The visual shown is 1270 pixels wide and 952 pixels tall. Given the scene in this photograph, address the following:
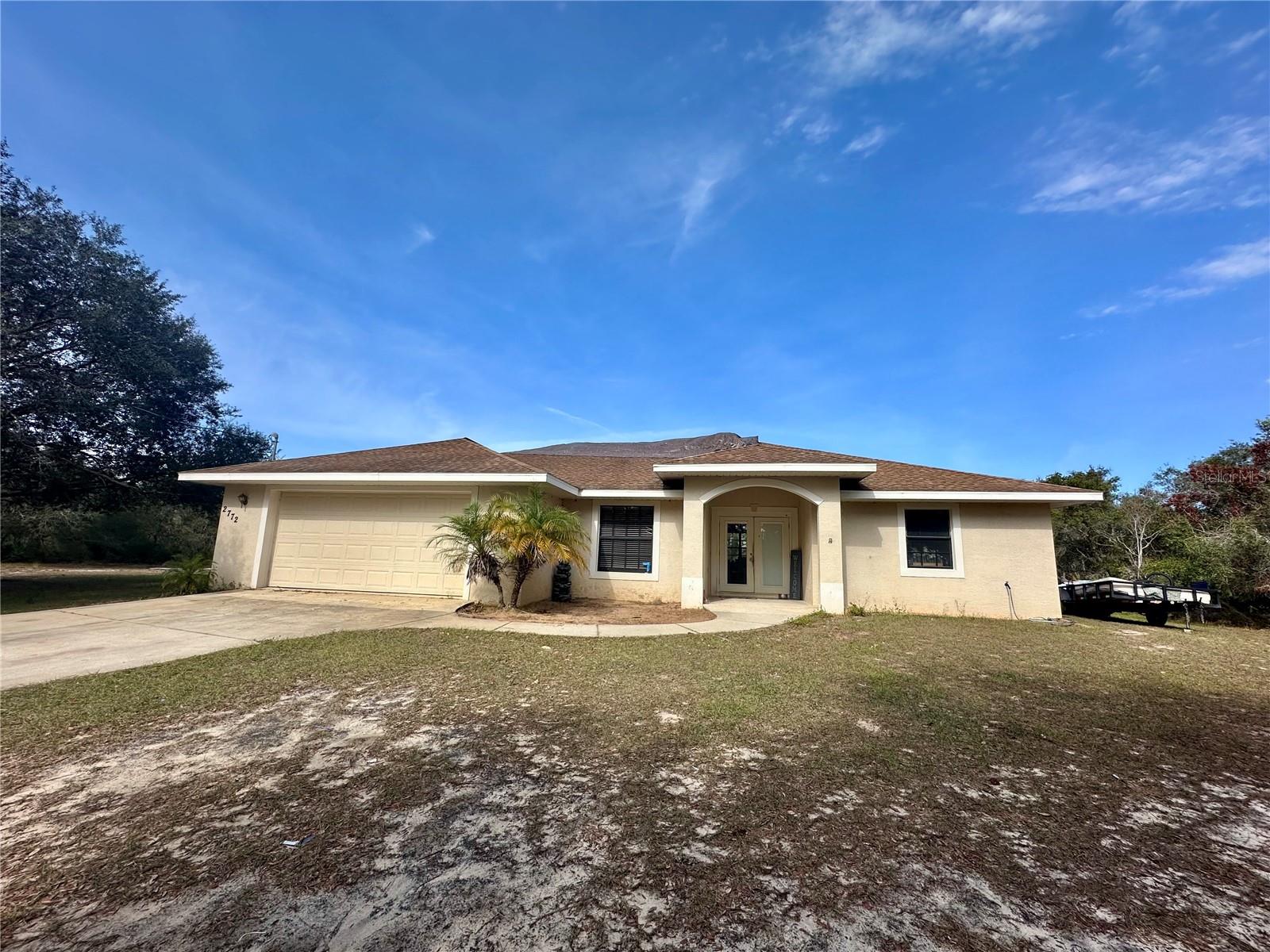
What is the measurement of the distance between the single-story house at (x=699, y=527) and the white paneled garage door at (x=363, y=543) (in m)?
0.03

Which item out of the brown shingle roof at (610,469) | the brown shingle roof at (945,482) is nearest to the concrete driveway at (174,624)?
the brown shingle roof at (610,469)

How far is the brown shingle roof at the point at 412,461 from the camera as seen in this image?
10.3m

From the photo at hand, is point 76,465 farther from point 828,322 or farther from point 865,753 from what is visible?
point 828,322

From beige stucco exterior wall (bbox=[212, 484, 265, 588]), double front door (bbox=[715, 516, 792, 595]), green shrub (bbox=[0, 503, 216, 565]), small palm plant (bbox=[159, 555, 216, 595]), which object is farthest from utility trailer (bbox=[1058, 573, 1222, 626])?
green shrub (bbox=[0, 503, 216, 565])

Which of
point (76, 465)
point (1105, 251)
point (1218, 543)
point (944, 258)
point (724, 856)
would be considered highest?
point (944, 258)

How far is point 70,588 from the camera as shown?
12422mm

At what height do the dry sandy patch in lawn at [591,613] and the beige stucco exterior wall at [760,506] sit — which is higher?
the beige stucco exterior wall at [760,506]

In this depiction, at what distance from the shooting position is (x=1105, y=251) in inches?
413

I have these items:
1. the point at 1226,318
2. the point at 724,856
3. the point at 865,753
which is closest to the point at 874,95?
the point at 1226,318

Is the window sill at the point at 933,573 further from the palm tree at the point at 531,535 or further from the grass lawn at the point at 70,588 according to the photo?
the grass lawn at the point at 70,588

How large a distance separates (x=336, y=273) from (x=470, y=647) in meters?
12.1

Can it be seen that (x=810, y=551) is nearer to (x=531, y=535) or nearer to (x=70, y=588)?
(x=531, y=535)

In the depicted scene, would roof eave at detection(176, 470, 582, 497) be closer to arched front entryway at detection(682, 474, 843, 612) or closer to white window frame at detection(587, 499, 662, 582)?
white window frame at detection(587, 499, 662, 582)

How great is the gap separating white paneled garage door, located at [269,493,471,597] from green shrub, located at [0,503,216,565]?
12.2 meters
